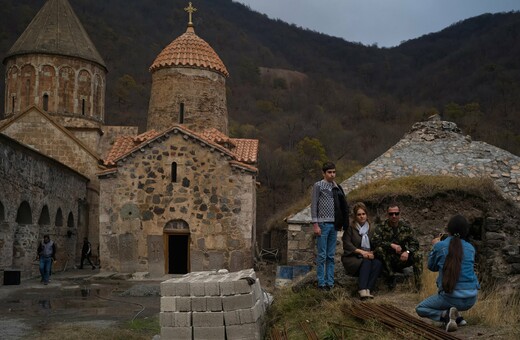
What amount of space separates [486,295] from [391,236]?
1.27 metres

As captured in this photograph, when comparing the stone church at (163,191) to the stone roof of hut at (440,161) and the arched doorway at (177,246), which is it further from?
the stone roof of hut at (440,161)

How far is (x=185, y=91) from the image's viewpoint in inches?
733

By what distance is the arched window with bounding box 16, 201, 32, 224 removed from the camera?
1568 centimetres

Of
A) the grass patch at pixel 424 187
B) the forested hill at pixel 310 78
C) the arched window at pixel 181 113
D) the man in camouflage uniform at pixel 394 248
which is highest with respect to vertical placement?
the forested hill at pixel 310 78

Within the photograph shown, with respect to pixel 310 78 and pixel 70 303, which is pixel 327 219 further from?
pixel 310 78

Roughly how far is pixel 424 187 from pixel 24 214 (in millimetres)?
10635

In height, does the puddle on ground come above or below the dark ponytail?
below

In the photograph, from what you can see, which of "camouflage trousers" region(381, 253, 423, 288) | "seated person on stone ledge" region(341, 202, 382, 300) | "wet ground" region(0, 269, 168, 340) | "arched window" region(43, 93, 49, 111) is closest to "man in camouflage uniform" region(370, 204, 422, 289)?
"camouflage trousers" region(381, 253, 423, 288)

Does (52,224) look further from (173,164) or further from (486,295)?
(486,295)

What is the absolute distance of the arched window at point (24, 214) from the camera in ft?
51.4

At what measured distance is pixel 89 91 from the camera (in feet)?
80.4

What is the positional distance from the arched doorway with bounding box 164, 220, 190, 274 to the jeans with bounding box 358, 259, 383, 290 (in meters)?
10.1

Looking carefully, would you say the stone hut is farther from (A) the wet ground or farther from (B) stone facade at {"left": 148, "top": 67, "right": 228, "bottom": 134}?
(B) stone facade at {"left": 148, "top": 67, "right": 228, "bottom": 134}

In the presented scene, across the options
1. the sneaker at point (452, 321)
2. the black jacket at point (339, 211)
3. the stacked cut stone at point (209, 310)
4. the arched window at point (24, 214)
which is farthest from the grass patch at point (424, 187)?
the arched window at point (24, 214)
